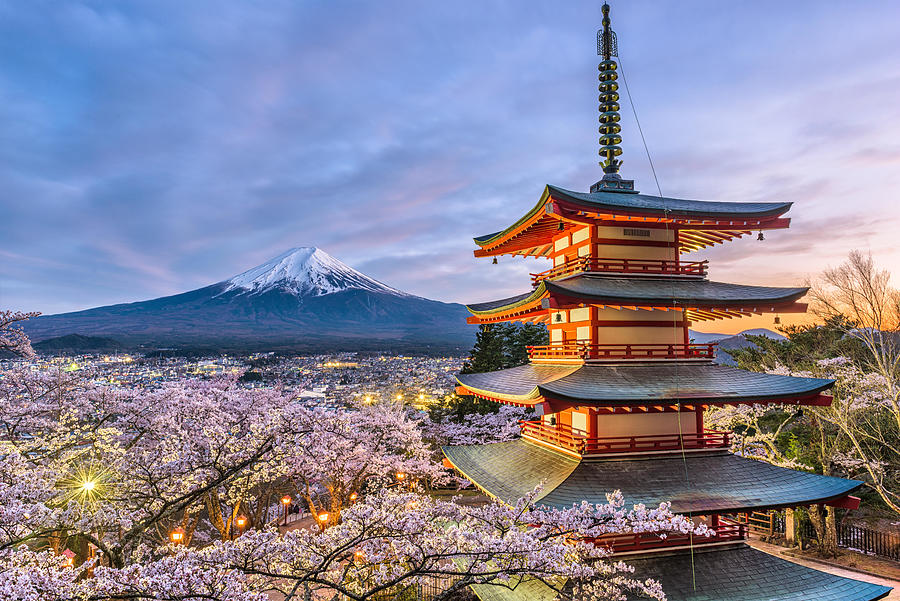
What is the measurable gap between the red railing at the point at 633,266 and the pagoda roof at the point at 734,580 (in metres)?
6.29

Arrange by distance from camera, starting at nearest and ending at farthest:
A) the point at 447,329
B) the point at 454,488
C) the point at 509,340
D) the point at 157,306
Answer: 1. the point at 454,488
2. the point at 509,340
3. the point at 157,306
4. the point at 447,329

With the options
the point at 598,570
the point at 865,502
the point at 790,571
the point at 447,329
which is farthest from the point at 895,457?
the point at 447,329

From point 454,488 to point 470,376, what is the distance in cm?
1712

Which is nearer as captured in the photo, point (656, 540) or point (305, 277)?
point (656, 540)

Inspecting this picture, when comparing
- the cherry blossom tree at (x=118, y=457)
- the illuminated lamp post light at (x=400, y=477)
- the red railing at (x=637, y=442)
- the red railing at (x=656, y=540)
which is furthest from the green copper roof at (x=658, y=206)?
the illuminated lamp post light at (x=400, y=477)

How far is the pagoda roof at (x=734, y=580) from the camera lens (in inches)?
357

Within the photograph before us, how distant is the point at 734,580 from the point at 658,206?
8.07 m

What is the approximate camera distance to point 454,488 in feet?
97.4

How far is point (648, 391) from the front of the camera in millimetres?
10367

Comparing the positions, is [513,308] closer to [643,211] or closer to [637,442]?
[643,211]

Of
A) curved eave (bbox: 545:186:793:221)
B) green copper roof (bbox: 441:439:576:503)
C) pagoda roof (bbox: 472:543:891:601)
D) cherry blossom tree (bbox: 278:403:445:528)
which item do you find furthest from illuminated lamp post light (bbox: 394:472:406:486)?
curved eave (bbox: 545:186:793:221)

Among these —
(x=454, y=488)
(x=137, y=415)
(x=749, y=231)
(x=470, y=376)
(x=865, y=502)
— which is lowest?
(x=454, y=488)

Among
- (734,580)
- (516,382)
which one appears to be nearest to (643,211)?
(516,382)

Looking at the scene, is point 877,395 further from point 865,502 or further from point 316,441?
point 316,441
